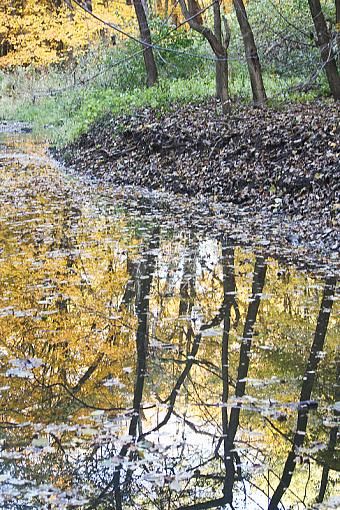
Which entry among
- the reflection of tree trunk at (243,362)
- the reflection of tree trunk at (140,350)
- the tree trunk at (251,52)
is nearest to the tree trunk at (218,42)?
the tree trunk at (251,52)

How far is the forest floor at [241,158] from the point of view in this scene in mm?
9875

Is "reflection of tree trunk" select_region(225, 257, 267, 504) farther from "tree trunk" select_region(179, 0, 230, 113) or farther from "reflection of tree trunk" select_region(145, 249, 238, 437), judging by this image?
"tree trunk" select_region(179, 0, 230, 113)

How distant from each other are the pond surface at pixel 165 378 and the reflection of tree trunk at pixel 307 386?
0.01 meters

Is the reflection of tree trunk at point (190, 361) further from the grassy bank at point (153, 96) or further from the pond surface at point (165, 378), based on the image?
the grassy bank at point (153, 96)

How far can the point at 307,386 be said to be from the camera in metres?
4.51

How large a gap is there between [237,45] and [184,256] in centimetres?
1542

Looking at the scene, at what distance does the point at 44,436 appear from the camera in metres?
3.96

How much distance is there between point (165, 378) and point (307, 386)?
0.92 meters

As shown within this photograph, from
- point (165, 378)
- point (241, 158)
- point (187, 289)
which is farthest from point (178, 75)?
point (165, 378)

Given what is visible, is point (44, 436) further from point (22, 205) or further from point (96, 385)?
point (22, 205)

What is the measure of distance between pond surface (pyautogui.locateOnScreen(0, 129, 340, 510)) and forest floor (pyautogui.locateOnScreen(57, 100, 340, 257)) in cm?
172

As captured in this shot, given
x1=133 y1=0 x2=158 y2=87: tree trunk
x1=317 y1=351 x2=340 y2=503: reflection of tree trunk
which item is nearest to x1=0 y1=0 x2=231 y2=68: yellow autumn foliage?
x1=133 y1=0 x2=158 y2=87: tree trunk

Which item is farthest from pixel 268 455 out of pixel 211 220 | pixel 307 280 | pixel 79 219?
pixel 79 219

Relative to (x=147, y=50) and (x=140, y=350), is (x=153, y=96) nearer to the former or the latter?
(x=147, y=50)
